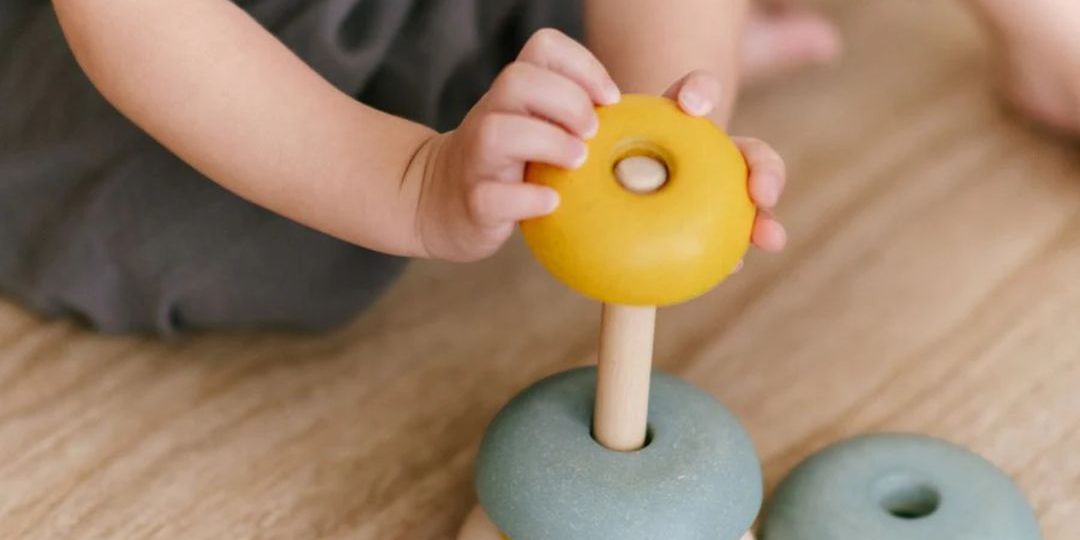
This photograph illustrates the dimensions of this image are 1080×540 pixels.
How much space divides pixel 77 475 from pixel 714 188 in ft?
1.25

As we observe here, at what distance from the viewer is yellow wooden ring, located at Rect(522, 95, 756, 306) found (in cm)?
50

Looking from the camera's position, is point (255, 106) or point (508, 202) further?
point (255, 106)

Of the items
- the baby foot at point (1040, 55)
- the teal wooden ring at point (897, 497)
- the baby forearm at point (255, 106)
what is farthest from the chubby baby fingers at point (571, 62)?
the baby foot at point (1040, 55)

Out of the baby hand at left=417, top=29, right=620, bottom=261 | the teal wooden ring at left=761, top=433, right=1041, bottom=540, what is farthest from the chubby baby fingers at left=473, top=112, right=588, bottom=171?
the teal wooden ring at left=761, top=433, right=1041, bottom=540

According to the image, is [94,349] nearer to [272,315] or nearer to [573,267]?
[272,315]

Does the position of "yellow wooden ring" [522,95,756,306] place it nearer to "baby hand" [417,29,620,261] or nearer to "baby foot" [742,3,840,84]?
"baby hand" [417,29,620,261]

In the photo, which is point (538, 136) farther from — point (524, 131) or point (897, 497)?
point (897, 497)

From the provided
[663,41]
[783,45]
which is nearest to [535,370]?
[663,41]

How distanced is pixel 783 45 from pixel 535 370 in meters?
0.34

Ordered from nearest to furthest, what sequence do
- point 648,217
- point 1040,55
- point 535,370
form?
1. point 648,217
2. point 535,370
3. point 1040,55

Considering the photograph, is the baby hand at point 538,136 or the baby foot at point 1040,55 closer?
the baby hand at point 538,136

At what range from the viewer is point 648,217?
50cm

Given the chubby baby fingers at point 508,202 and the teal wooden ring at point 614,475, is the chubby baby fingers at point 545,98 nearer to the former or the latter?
the chubby baby fingers at point 508,202

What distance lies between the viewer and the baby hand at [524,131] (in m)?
0.53
